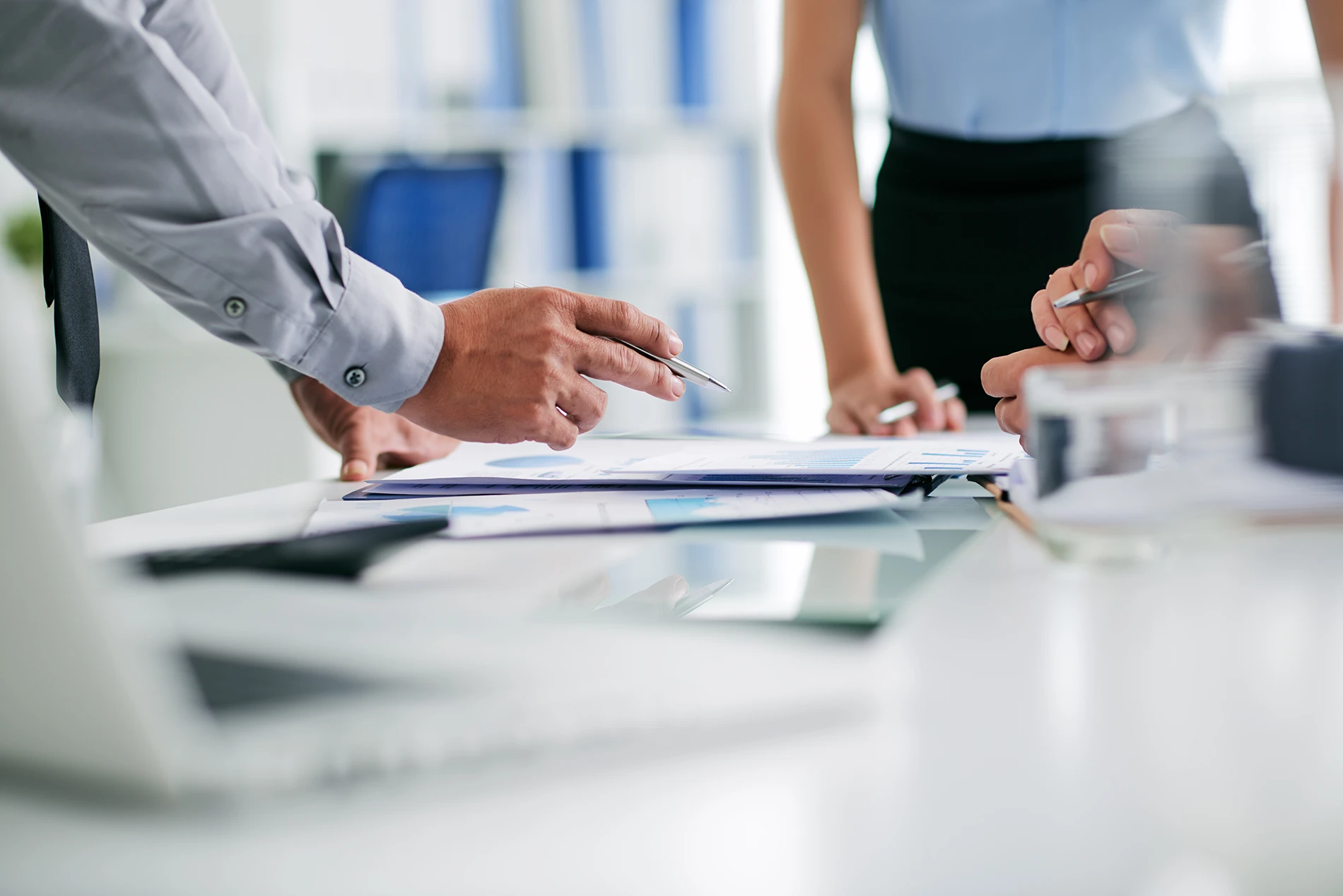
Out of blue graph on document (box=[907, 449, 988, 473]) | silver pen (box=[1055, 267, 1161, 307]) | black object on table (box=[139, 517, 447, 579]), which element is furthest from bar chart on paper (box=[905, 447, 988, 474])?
black object on table (box=[139, 517, 447, 579])

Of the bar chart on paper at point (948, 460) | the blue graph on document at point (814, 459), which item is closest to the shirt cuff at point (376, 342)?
the blue graph on document at point (814, 459)

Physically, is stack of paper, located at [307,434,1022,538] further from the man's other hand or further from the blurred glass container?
the blurred glass container

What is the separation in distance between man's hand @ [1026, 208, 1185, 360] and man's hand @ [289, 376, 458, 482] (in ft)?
1.71

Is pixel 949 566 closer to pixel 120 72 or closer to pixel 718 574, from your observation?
pixel 718 574

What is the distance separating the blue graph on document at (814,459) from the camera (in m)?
0.77

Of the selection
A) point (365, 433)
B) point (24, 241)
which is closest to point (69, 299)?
point (365, 433)

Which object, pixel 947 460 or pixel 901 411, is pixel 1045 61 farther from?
pixel 947 460

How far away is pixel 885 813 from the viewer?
10.6 inches

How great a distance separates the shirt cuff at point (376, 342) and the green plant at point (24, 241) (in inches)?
79.3

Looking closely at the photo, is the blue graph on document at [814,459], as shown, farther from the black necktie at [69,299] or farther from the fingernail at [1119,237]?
the black necktie at [69,299]

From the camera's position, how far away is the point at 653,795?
0.93 ft

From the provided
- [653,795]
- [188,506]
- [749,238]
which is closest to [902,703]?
[653,795]

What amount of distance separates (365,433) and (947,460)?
1.64 feet

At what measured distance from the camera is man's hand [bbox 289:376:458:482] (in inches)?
37.9
